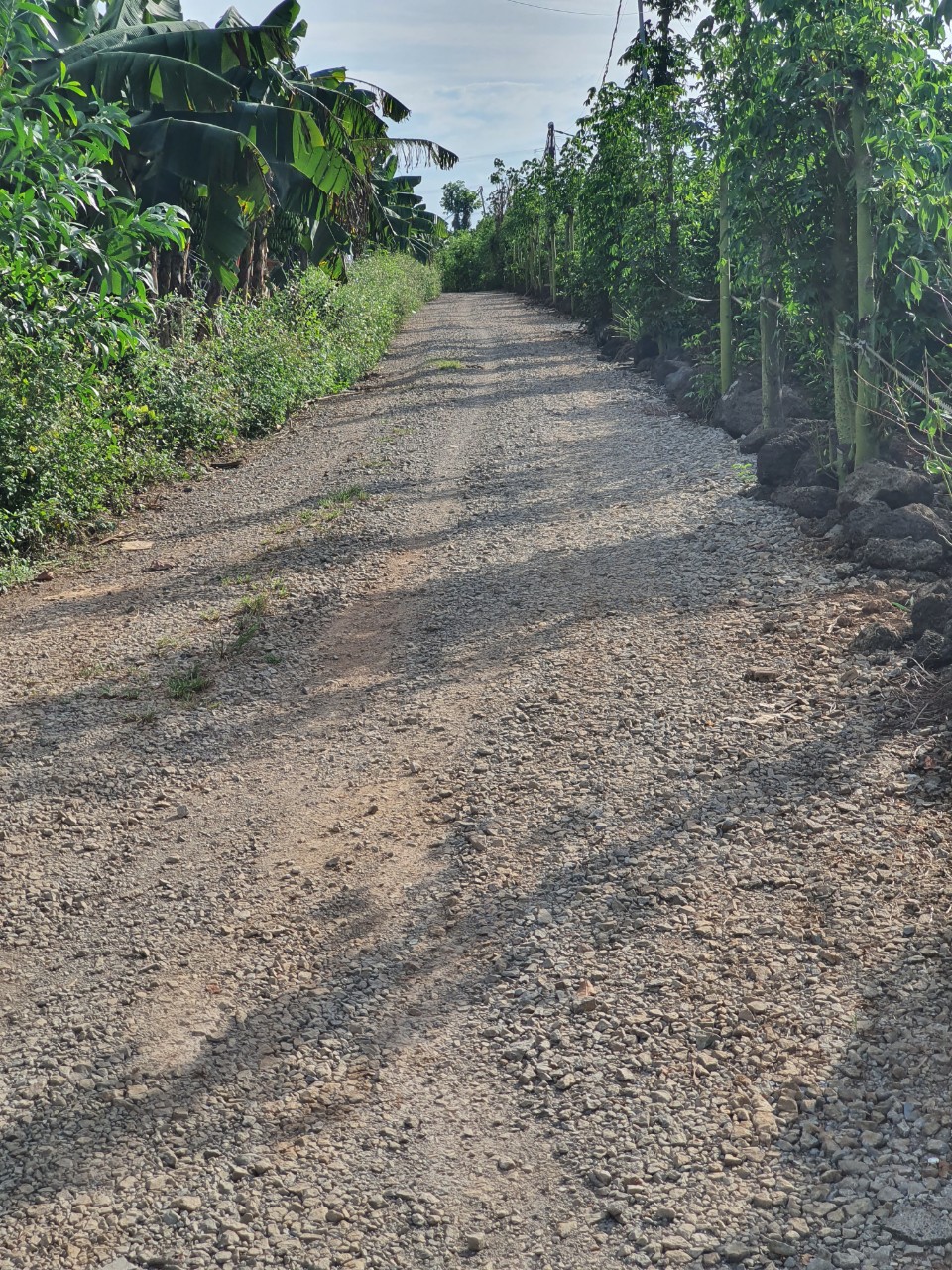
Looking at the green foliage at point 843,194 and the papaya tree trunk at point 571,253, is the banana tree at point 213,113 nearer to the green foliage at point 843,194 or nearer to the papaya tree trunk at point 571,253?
the green foliage at point 843,194

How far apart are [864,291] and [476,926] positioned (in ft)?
18.5

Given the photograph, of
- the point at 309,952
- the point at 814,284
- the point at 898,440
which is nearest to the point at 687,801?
the point at 309,952

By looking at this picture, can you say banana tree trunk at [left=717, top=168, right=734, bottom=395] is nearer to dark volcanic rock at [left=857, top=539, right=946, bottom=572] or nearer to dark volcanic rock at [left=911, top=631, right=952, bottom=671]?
dark volcanic rock at [left=857, top=539, right=946, bottom=572]

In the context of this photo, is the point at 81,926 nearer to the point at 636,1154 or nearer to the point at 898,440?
the point at 636,1154

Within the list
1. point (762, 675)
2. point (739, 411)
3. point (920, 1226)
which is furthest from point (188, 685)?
point (739, 411)

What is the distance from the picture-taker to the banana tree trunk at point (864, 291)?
7.11 m

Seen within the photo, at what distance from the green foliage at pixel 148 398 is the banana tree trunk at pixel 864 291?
17.2ft

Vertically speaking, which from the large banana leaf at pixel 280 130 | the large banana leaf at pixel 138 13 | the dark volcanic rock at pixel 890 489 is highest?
the large banana leaf at pixel 138 13

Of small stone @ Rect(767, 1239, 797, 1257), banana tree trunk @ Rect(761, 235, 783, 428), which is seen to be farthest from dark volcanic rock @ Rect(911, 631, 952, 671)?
banana tree trunk @ Rect(761, 235, 783, 428)

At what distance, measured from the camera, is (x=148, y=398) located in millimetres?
10523

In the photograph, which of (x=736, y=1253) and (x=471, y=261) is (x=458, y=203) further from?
(x=736, y=1253)

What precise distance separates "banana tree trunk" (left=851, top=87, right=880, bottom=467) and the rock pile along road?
46.4 inches

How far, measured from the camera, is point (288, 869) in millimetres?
3904

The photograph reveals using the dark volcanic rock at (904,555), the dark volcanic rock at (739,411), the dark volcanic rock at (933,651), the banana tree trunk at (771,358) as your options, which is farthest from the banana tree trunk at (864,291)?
the dark volcanic rock at (739,411)
